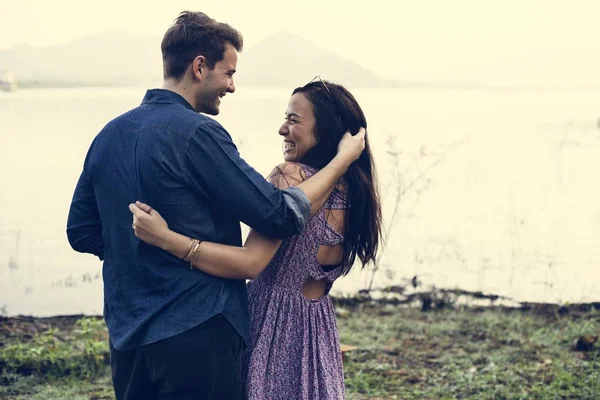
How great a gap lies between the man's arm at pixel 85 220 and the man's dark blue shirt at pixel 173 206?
131mm

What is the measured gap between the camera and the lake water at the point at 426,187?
660 centimetres

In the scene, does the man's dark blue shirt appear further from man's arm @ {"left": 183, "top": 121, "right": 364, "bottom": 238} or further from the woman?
the woman

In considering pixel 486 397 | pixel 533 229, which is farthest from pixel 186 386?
pixel 533 229

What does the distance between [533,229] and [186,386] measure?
5077 millimetres

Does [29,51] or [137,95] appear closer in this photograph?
[29,51]

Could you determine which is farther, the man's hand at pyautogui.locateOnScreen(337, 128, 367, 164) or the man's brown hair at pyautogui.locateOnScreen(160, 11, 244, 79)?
the man's hand at pyautogui.locateOnScreen(337, 128, 367, 164)

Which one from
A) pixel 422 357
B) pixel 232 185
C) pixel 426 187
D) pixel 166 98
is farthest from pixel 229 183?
pixel 426 187

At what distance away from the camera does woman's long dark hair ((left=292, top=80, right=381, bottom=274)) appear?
2.79 m

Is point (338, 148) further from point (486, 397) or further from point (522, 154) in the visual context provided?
point (522, 154)

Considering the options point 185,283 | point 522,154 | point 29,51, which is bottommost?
point 185,283

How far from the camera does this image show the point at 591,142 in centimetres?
786

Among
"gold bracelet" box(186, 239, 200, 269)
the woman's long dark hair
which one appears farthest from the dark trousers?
the woman's long dark hair

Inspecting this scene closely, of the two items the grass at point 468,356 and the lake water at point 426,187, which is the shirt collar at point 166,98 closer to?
the grass at point 468,356

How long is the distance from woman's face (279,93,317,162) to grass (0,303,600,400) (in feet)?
6.93
